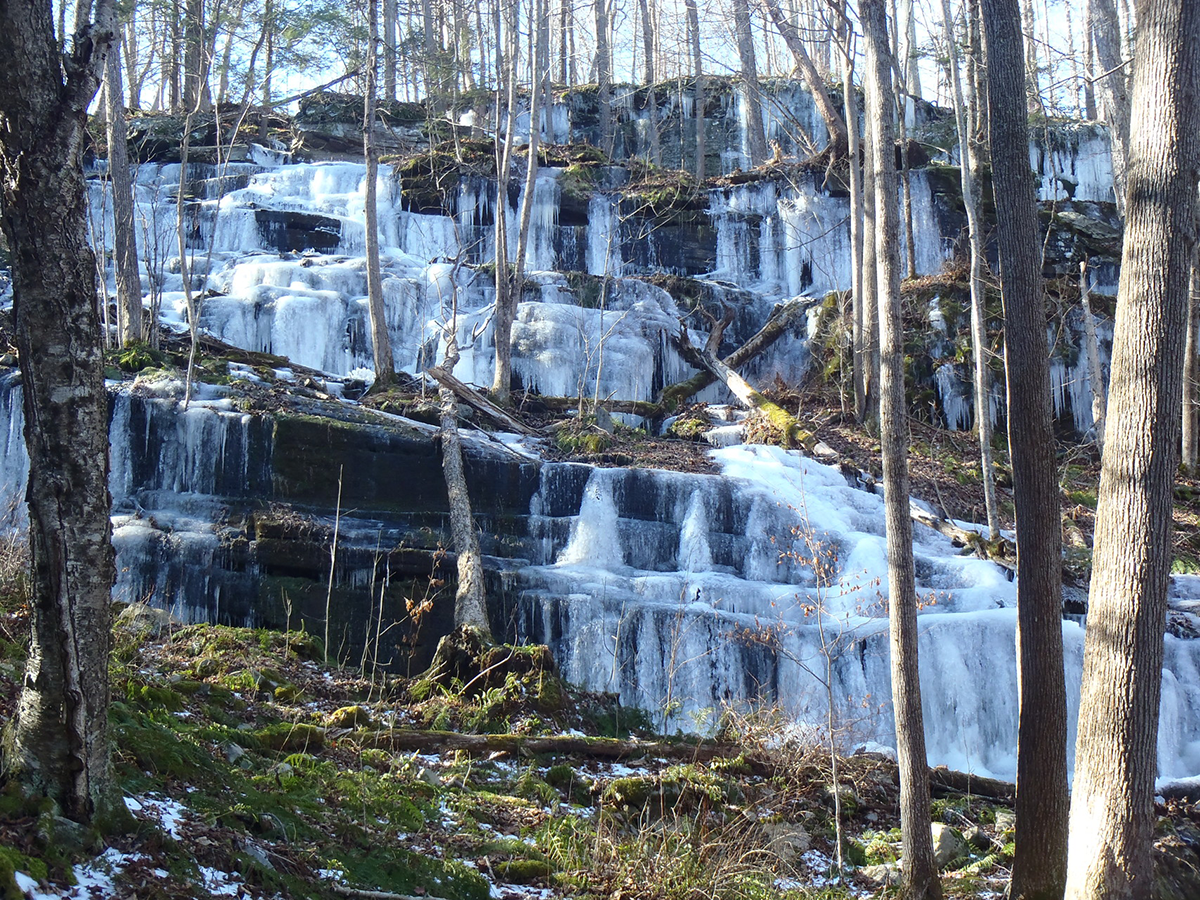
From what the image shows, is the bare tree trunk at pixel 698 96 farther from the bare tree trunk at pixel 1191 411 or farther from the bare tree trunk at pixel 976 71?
the bare tree trunk at pixel 1191 411

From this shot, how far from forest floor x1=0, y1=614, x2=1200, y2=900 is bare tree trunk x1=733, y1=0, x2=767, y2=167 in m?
18.2

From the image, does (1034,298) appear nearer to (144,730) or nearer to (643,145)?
(144,730)

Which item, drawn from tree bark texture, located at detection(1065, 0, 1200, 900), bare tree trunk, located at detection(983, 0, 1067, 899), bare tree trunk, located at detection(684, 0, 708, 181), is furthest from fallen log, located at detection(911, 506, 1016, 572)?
bare tree trunk, located at detection(684, 0, 708, 181)

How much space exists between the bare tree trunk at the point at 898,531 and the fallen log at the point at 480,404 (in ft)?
26.0

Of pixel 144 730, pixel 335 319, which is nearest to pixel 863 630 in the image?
pixel 144 730

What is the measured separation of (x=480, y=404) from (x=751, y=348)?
20.0 ft

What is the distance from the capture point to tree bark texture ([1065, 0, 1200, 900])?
157 inches

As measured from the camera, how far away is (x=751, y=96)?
2373cm

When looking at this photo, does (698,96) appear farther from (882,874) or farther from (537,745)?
(882,874)

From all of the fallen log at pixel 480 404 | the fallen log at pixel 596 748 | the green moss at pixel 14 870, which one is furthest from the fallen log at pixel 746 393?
the green moss at pixel 14 870

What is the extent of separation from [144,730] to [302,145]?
71.4ft

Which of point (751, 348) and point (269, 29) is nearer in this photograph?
point (269, 29)

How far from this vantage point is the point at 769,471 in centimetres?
1198

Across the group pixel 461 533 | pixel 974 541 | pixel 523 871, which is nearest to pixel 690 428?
pixel 974 541
